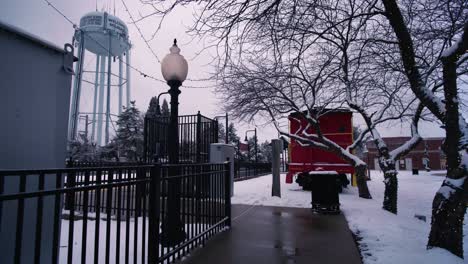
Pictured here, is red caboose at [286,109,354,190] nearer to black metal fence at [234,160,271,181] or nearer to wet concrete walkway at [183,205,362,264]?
wet concrete walkway at [183,205,362,264]

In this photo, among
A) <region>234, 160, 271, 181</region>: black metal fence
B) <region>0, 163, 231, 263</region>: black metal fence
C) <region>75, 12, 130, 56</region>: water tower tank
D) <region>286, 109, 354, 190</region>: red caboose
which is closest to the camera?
<region>0, 163, 231, 263</region>: black metal fence

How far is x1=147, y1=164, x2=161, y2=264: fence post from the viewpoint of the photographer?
3.41 meters

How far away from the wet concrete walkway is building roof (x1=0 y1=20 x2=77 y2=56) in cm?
316

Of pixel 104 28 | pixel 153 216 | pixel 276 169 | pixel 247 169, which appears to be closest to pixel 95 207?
pixel 153 216

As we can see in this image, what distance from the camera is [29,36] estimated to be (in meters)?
2.95

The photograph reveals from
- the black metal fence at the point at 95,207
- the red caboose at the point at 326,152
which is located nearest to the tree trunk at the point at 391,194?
the red caboose at the point at 326,152

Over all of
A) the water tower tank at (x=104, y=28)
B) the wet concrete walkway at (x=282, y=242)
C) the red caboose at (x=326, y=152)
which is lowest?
the wet concrete walkway at (x=282, y=242)

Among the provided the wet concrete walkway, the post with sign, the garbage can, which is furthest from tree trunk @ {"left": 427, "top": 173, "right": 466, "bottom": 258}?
the post with sign

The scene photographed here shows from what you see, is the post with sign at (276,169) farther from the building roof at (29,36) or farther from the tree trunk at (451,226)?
the building roof at (29,36)

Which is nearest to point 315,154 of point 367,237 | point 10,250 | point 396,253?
point 367,237

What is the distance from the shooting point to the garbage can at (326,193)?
7801 mm

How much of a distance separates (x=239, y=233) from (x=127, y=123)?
3678cm

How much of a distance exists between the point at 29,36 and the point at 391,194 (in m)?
8.79

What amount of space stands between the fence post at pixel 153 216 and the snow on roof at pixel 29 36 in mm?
1747
